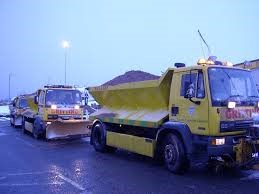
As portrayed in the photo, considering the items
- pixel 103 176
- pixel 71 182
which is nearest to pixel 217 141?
pixel 103 176

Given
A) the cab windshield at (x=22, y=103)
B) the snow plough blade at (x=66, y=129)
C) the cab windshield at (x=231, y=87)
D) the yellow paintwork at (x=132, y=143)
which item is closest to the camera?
the cab windshield at (x=231, y=87)

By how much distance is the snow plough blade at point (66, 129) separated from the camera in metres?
17.2

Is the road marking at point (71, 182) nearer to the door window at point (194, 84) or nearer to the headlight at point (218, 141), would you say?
the headlight at point (218, 141)

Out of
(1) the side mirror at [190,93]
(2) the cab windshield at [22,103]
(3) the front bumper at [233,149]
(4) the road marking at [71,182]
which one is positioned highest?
(1) the side mirror at [190,93]

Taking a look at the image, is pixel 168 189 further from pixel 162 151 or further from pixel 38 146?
pixel 38 146

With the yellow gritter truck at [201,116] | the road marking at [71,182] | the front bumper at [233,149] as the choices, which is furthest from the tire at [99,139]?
the front bumper at [233,149]

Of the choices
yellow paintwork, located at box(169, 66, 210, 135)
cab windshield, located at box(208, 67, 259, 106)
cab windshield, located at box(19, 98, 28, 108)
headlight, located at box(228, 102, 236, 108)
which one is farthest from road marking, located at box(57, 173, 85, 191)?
cab windshield, located at box(19, 98, 28, 108)

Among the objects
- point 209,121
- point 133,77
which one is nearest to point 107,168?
point 209,121

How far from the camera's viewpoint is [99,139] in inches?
552

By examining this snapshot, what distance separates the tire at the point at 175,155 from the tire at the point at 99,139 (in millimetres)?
4031

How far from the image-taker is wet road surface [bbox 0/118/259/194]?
8172mm

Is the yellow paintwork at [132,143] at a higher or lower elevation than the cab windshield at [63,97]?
lower

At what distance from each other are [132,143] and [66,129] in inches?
252

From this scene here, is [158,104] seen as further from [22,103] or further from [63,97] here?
[22,103]
